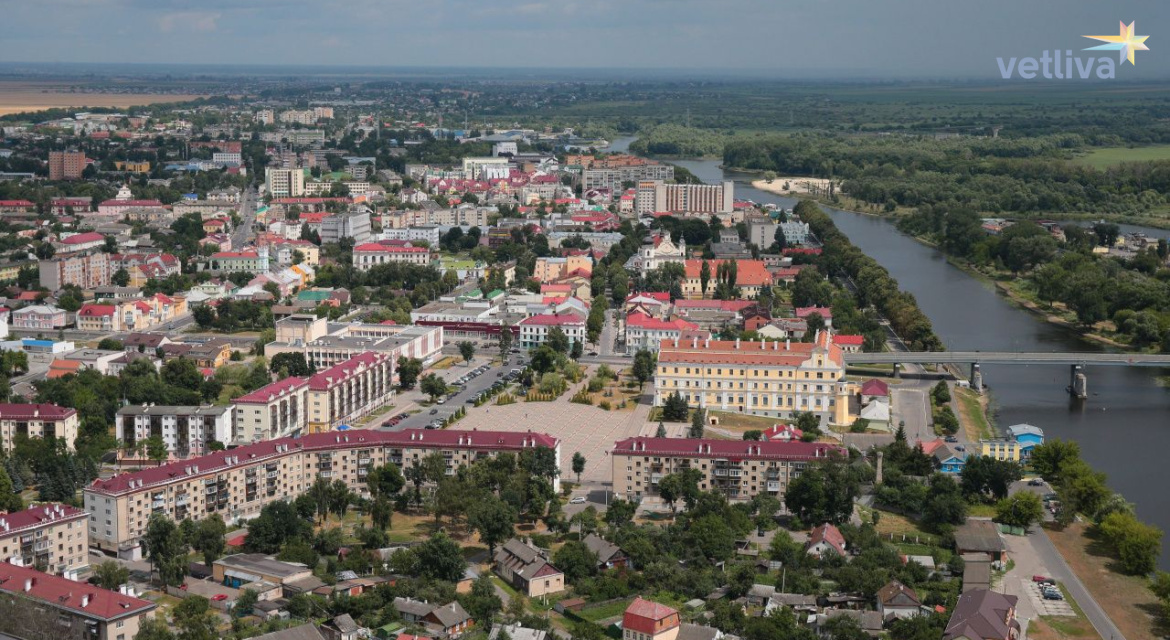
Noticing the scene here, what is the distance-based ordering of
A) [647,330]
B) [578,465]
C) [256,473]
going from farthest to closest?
[647,330] < [578,465] < [256,473]

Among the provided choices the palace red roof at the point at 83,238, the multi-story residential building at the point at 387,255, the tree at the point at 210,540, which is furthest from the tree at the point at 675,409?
the palace red roof at the point at 83,238

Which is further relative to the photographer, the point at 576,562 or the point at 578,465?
the point at 578,465

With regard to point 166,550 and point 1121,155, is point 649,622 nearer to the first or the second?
point 166,550

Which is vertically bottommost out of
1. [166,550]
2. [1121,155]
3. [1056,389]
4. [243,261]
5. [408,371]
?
[1056,389]

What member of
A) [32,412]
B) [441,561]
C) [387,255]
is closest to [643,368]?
[32,412]

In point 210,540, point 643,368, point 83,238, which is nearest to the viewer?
point 210,540

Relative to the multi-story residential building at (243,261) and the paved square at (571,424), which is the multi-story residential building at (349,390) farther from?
the multi-story residential building at (243,261)
